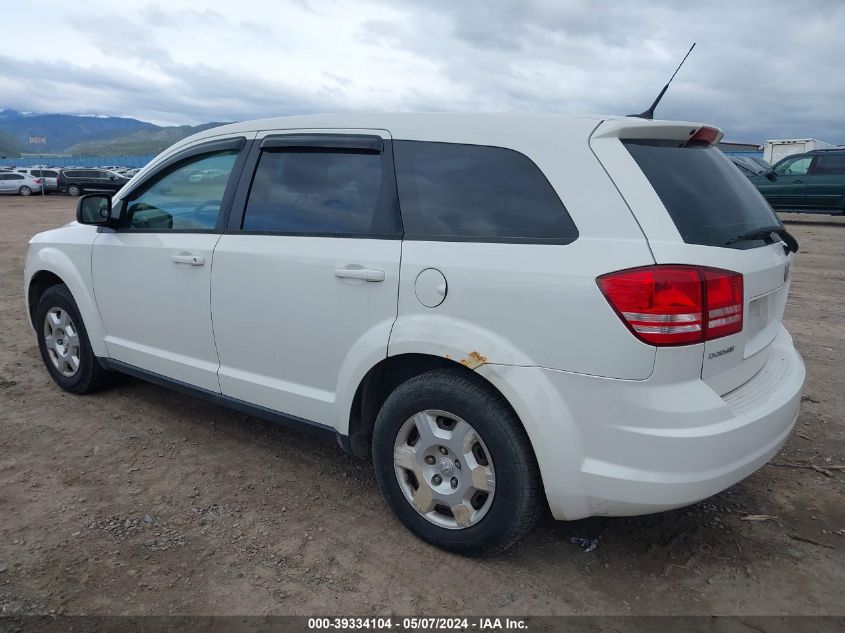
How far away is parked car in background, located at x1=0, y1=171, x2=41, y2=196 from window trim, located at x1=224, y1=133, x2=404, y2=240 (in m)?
38.7

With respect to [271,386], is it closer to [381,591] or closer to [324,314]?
[324,314]

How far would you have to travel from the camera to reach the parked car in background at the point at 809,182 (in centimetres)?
1560

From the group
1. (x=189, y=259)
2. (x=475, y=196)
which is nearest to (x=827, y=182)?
(x=475, y=196)

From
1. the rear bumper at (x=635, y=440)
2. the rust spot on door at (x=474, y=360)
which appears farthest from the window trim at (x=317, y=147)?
the rear bumper at (x=635, y=440)

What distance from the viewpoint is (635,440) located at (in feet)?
7.34

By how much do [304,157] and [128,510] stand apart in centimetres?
188

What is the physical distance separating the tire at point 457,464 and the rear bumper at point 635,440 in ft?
0.32

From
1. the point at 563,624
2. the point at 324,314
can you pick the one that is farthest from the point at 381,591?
the point at 324,314

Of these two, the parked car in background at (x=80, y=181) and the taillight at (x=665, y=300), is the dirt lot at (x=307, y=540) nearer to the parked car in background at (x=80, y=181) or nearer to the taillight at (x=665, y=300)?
the taillight at (x=665, y=300)

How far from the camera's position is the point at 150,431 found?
3971mm

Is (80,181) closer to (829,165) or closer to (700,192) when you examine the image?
(829,165)

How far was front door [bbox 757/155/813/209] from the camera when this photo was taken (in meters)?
16.1

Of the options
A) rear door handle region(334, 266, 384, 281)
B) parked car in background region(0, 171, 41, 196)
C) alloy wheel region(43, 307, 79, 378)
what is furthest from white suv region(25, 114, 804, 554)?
parked car in background region(0, 171, 41, 196)

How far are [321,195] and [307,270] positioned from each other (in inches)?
15.0
